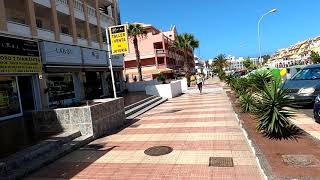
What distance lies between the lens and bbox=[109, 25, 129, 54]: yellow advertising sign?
15.8 meters

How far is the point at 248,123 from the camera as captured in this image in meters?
11.4

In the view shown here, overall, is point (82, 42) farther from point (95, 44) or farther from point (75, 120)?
point (75, 120)

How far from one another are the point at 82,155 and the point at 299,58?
65.9m

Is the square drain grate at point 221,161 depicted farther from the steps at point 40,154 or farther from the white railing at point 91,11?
the white railing at point 91,11

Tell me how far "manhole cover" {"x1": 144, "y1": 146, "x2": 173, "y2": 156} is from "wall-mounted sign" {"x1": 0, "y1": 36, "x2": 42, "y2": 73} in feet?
30.2

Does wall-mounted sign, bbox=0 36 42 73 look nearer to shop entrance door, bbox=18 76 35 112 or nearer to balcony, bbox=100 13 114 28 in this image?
shop entrance door, bbox=18 76 35 112

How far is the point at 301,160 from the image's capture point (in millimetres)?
6766

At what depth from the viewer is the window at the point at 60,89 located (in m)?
20.1

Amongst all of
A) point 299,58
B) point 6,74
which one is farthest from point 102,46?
point 299,58

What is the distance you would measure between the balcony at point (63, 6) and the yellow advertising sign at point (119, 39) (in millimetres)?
7323

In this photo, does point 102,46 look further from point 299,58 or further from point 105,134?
point 299,58

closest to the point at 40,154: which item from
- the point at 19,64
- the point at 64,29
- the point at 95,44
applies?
the point at 19,64

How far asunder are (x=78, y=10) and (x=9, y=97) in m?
10.3

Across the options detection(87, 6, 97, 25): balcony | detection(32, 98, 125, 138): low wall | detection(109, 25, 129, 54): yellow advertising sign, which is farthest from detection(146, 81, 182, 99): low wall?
detection(32, 98, 125, 138): low wall
